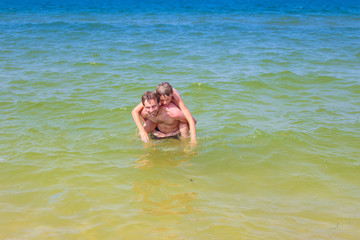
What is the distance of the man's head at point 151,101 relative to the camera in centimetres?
535

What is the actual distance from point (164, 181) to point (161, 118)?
149cm

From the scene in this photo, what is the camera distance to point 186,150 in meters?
5.73

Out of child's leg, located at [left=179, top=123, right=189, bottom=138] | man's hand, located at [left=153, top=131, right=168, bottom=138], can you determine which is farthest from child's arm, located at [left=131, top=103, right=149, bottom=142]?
child's leg, located at [left=179, top=123, right=189, bottom=138]

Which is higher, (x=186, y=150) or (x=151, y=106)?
(x=151, y=106)

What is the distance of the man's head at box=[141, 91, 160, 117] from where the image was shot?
17.6ft

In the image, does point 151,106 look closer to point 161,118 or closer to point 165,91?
point 165,91

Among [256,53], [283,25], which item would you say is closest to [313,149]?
[256,53]

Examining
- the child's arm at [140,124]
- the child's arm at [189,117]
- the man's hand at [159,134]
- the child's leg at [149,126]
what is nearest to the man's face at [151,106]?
the child's arm at [140,124]

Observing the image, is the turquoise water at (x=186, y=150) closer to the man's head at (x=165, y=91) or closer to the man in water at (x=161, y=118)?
the man in water at (x=161, y=118)

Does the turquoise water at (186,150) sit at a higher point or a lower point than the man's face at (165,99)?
lower

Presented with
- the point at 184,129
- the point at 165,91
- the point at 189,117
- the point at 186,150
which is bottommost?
the point at 186,150

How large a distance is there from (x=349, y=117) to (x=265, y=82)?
10.1ft

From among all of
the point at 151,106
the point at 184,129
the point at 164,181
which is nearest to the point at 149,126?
the point at 184,129

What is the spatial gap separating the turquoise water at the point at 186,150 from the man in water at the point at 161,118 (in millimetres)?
294
